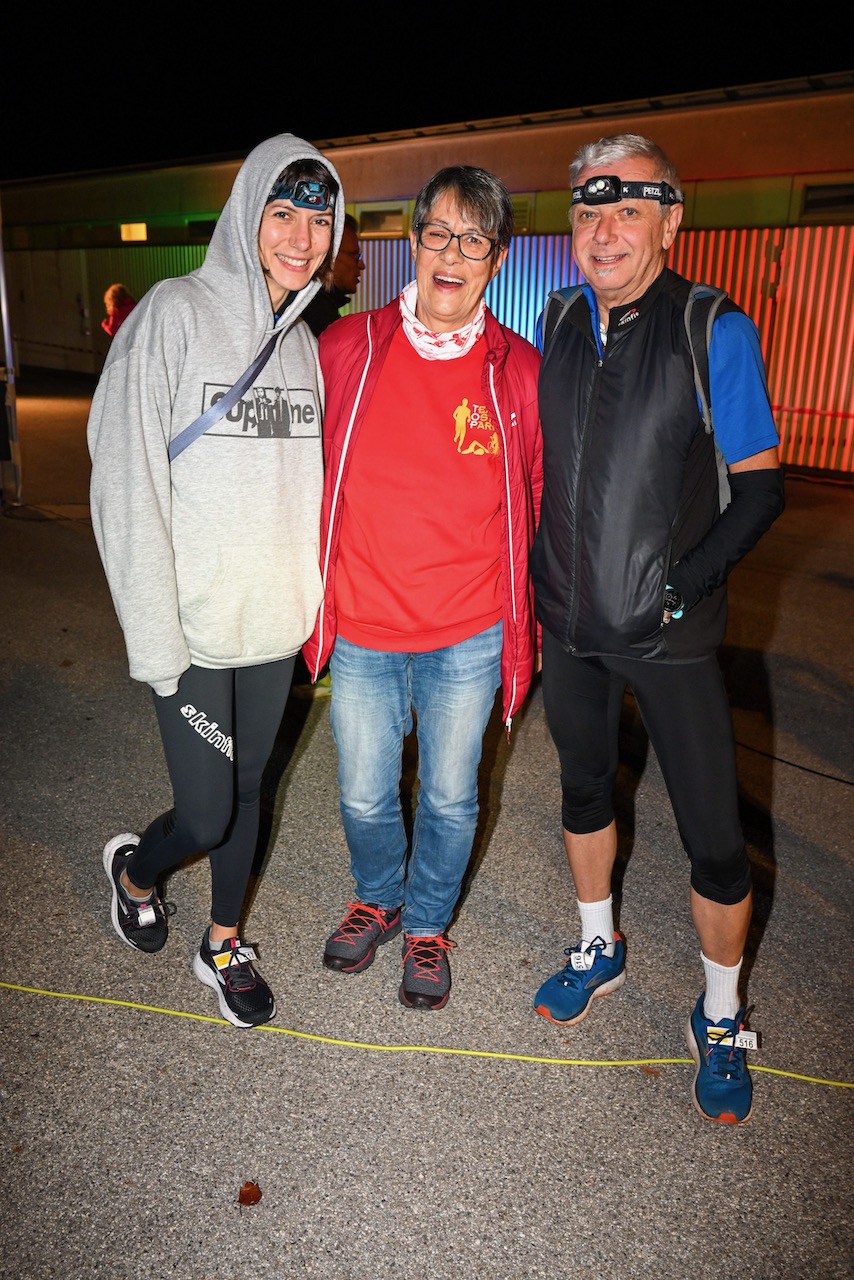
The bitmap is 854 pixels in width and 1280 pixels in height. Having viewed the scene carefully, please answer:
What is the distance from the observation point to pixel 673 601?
234cm

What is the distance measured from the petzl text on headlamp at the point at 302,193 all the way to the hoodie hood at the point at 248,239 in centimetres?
4

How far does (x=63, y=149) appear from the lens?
33250 mm

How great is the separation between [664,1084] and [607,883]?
566 millimetres

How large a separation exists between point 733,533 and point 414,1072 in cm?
165

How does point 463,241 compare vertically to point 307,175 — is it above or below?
below

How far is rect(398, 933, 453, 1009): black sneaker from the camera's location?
2.89m

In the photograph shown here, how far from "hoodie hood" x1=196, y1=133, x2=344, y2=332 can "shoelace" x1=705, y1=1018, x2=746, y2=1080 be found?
2.20 metres

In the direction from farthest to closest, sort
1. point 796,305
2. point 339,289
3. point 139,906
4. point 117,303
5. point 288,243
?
1. point 796,305
2. point 117,303
3. point 339,289
4. point 139,906
5. point 288,243

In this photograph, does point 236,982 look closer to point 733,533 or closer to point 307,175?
point 733,533

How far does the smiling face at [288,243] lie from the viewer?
242 cm

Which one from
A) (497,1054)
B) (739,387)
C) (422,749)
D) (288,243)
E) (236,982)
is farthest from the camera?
(422,749)

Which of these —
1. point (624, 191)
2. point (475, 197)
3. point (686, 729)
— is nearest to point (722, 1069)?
point (686, 729)

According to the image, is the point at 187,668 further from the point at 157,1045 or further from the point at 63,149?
the point at 63,149

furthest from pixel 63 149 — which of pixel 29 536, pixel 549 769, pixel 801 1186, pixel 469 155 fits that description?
pixel 801 1186
